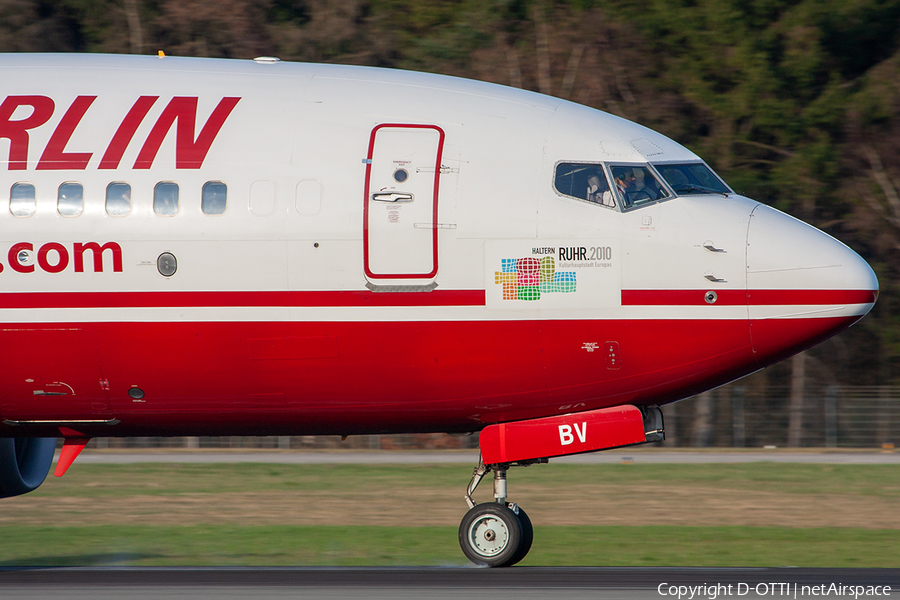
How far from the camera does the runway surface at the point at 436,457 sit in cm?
2680

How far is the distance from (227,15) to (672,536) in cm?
2600

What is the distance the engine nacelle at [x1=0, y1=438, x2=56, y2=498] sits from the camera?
12688 mm

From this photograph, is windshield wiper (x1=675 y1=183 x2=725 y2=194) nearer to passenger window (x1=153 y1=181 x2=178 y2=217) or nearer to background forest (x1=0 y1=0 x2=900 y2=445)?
passenger window (x1=153 y1=181 x2=178 y2=217)

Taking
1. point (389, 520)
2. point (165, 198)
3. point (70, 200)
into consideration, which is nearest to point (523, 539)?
point (165, 198)

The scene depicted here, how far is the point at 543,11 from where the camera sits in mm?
35156

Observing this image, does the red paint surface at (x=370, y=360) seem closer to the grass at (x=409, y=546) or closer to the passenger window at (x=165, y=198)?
the passenger window at (x=165, y=198)

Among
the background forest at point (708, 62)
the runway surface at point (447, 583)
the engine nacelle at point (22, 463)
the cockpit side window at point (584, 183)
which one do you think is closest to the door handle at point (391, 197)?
the cockpit side window at point (584, 183)

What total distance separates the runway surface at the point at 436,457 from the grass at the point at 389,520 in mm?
1427

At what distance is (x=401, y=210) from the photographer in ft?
35.3

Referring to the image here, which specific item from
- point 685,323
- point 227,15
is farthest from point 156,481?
point 227,15

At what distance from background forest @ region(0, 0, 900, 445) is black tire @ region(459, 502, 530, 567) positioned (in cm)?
2294

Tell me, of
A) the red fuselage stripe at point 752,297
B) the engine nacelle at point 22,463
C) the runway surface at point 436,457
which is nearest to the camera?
the red fuselage stripe at point 752,297

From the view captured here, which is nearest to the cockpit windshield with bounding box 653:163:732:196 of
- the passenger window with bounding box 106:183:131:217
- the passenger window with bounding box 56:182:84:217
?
the passenger window with bounding box 106:183:131:217

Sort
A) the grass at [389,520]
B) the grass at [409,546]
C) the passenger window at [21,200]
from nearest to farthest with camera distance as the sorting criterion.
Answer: the passenger window at [21,200]
the grass at [409,546]
the grass at [389,520]
